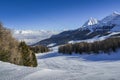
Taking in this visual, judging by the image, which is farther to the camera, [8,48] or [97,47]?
[97,47]

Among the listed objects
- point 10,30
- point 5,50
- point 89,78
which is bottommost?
point 89,78

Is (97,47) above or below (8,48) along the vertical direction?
above

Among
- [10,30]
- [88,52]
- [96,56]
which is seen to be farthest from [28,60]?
[88,52]

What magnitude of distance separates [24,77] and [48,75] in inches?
62.8

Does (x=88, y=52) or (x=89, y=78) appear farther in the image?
(x=88, y=52)

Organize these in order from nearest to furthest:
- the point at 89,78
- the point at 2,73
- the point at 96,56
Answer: the point at 89,78, the point at 2,73, the point at 96,56

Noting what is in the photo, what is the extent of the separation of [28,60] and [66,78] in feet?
170

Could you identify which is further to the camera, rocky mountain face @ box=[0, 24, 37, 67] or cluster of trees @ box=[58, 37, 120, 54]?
cluster of trees @ box=[58, 37, 120, 54]

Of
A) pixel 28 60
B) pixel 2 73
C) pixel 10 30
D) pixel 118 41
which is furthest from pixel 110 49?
pixel 2 73

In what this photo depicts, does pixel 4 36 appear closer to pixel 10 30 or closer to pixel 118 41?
pixel 10 30

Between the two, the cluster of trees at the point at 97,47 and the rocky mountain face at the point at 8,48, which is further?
the cluster of trees at the point at 97,47

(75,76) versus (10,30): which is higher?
(10,30)

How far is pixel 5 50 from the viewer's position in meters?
52.7

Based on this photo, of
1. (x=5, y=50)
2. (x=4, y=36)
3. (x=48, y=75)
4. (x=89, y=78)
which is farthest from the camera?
(x=4, y=36)
